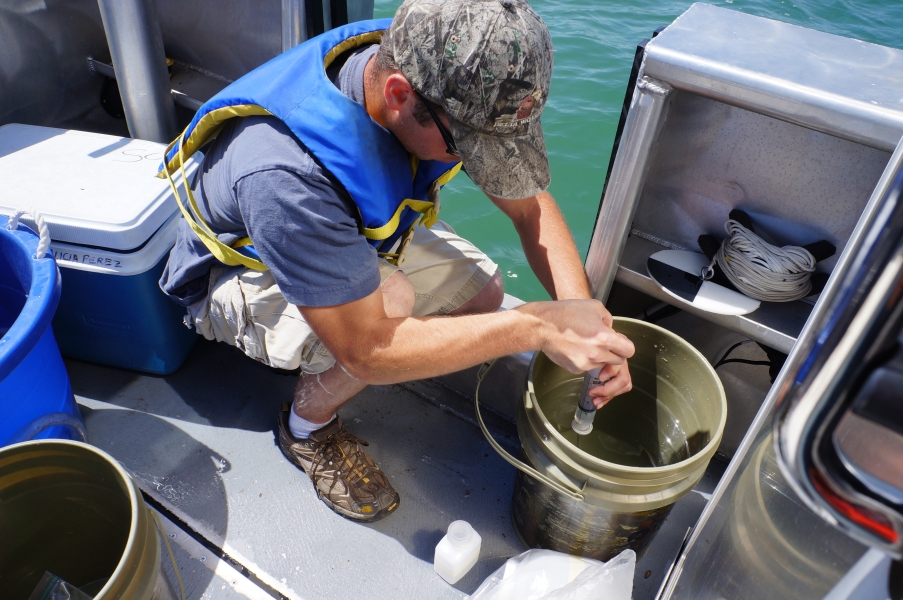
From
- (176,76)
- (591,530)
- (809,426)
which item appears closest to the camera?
(809,426)

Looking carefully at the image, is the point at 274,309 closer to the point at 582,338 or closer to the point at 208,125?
the point at 208,125

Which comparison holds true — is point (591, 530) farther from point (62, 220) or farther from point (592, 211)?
point (592, 211)

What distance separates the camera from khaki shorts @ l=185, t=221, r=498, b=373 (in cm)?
177

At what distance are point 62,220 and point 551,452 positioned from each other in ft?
5.04

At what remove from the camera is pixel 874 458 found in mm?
550

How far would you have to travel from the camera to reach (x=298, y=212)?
1.36 meters

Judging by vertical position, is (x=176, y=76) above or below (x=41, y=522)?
above

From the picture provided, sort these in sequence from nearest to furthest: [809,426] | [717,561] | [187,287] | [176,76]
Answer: [809,426] → [717,561] → [187,287] → [176,76]

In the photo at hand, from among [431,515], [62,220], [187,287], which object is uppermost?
[62,220]

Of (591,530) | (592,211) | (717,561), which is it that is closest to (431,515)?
(591,530)

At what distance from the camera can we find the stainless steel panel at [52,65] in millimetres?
2605

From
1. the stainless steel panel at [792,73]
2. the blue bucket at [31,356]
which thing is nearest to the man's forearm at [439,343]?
the stainless steel panel at [792,73]

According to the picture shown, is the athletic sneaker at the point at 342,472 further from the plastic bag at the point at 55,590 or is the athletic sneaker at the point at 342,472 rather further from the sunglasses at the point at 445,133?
the sunglasses at the point at 445,133

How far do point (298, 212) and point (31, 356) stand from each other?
824 millimetres
